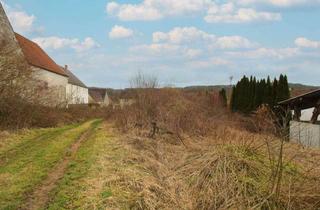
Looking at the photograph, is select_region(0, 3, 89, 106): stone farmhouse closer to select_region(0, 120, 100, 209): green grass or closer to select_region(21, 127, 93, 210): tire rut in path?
select_region(0, 120, 100, 209): green grass

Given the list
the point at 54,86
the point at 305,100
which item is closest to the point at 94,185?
the point at 305,100

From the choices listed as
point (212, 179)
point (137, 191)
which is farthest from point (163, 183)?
point (212, 179)

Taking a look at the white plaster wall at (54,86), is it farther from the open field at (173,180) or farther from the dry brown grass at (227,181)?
the dry brown grass at (227,181)

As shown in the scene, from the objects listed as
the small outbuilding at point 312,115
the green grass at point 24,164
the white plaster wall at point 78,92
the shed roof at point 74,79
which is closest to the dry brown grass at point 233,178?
the green grass at point 24,164

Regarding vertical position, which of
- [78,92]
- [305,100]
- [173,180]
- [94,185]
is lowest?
[94,185]

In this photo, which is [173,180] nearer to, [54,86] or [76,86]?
[54,86]

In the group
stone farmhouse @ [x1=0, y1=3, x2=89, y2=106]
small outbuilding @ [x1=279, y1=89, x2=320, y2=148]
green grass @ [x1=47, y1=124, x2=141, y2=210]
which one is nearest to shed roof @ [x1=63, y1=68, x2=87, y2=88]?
stone farmhouse @ [x1=0, y1=3, x2=89, y2=106]

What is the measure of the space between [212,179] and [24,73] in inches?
794

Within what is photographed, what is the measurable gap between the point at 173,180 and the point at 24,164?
602 centimetres

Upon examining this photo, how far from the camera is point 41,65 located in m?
53.5

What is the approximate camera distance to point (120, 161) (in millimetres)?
12945

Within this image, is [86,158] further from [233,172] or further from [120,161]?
[233,172]

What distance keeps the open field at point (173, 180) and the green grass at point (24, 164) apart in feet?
0.08

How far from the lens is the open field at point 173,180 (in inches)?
310
